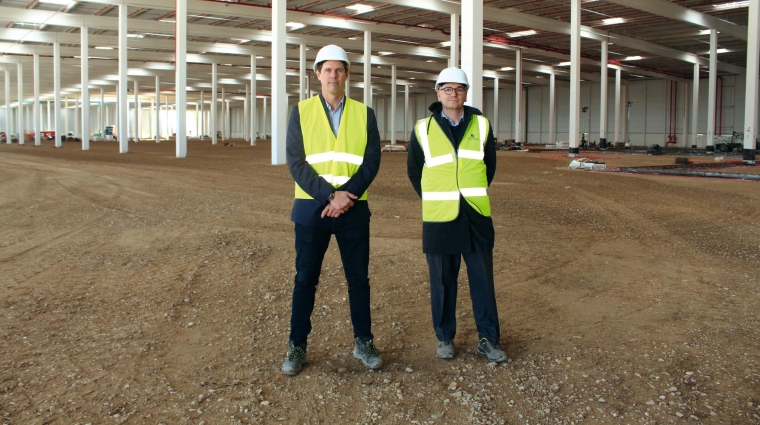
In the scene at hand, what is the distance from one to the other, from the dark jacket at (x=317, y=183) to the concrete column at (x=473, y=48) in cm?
1224

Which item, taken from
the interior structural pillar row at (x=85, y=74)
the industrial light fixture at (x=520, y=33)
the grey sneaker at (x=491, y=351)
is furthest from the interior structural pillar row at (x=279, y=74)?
the industrial light fixture at (x=520, y=33)

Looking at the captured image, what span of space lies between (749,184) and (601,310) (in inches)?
484

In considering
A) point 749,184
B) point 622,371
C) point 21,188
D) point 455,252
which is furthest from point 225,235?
point 749,184

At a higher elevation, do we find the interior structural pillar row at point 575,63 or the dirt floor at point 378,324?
the interior structural pillar row at point 575,63

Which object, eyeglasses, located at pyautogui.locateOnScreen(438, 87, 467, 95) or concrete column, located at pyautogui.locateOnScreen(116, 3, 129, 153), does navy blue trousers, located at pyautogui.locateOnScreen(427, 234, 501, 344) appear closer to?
eyeglasses, located at pyautogui.locateOnScreen(438, 87, 467, 95)

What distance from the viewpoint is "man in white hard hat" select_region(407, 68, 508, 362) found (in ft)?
13.8

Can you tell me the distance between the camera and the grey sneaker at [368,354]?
4.10 meters

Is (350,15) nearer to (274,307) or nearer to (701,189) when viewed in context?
Result: (701,189)

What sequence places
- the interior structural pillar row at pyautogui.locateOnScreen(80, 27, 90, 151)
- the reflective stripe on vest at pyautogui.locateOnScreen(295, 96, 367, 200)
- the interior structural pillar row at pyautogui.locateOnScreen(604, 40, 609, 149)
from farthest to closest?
the interior structural pillar row at pyautogui.locateOnScreen(604, 40, 609, 149) → the interior structural pillar row at pyautogui.locateOnScreen(80, 27, 90, 151) → the reflective stripe on vest at pyautogui.locateOnScreen(295, 96, 367, 200)

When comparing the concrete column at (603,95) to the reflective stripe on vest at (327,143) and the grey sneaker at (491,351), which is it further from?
the reflective stripe on vest at (327,143)

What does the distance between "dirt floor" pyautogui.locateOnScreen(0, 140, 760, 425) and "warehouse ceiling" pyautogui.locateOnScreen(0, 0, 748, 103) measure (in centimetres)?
2011

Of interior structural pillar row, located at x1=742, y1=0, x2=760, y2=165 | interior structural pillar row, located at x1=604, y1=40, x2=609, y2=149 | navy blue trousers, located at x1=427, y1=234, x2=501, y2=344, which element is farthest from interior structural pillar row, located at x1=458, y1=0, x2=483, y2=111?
interior structural pillar row, located at x1=604, y1=40, x2=609, y2=149

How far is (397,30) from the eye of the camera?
33875 mm

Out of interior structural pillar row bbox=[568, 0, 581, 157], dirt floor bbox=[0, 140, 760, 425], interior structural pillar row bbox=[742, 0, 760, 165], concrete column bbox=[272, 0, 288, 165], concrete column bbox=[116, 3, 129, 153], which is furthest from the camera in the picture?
concrete column bbox=[116, 3, 129, 153]
